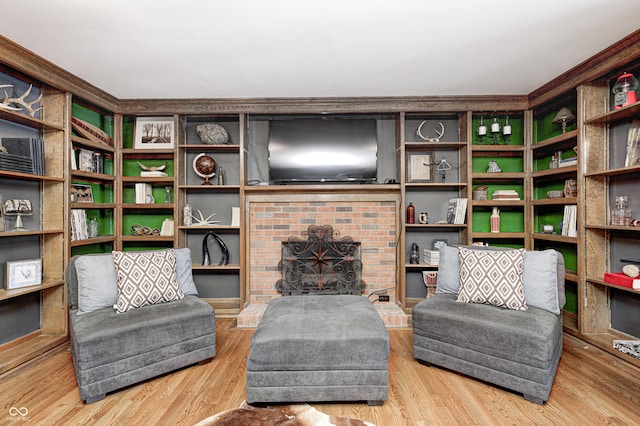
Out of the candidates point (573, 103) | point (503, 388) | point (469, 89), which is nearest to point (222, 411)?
point (503, 388)

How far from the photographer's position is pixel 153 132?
3.55 m

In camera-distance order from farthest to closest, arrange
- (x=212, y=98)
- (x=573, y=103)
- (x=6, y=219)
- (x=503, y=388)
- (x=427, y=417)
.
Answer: (x=212, y=98), (x=573, y=103), (x=6, y=219), (x=503, y=388), (x=427, y=417)

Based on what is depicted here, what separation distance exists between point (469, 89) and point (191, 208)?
10.9 ft

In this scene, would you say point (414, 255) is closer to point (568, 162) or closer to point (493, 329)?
point (493, 329)

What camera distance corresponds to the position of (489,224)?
3.63m

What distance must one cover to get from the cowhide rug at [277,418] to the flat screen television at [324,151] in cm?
228

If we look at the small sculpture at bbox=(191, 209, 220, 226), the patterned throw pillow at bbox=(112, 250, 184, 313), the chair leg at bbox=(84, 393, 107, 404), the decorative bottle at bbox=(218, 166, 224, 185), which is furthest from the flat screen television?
the chair leg at bbox=(84, 393, 107, 404)

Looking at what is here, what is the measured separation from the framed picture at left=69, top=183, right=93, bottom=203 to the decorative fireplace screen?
2096mm

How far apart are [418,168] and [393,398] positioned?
248 cm

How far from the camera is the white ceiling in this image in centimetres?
188

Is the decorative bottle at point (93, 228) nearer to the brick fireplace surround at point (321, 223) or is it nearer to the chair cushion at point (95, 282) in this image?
the chair cushion at point (95, 282)

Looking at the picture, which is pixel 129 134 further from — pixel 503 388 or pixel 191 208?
pixel 503 388

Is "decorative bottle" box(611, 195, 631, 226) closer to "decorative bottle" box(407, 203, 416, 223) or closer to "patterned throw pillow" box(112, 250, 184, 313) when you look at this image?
"decorative bottle" box(407, 203, 416, 223)

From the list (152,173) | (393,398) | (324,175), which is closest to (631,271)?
(393,398)
